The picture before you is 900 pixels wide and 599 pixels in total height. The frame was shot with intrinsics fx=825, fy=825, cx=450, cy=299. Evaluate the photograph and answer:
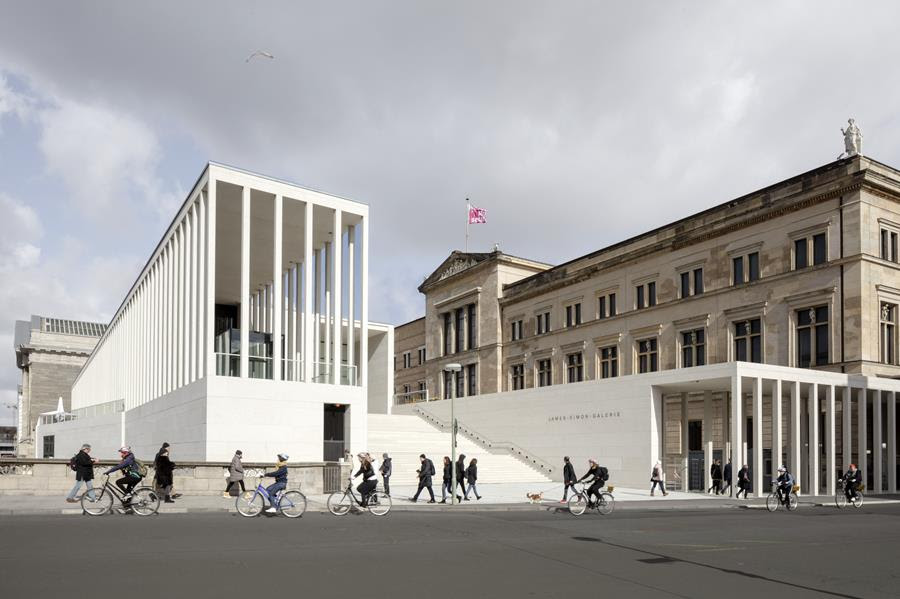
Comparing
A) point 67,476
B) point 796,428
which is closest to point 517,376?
point 796,428

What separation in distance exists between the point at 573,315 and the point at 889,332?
23.8 metres

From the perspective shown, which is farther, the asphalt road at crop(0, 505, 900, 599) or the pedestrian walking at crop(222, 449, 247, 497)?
the pedestrian walking at crop(222, 449, 247, 497)

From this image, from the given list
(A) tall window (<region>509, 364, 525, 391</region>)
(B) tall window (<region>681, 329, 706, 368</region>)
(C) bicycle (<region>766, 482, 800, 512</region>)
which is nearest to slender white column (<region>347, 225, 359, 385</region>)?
(C) bicycle (<region>766, 482, 800, 512</region>)

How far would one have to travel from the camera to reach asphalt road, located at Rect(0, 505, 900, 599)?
10883mm

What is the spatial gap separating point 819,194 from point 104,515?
3765 cm

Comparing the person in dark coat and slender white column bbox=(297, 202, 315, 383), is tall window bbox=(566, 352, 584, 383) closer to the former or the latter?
slender white column bbox=(297, 202, 315, 383)

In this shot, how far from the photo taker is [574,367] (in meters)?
61.7

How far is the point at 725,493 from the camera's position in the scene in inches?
1447

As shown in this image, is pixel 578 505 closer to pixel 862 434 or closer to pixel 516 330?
pixel 862 434

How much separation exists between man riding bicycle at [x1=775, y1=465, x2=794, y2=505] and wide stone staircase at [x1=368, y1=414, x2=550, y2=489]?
1491cm

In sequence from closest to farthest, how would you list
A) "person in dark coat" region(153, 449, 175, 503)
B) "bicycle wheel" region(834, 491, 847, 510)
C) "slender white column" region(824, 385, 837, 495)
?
1. "person in dark coat" region(153, 449, 175, 503)
2. "bicycle wheel" region(834, 491, 847, 510)
3. "slender white column" region(824, 385, 837, 495)

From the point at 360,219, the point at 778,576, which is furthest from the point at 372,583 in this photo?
the point at 360,219

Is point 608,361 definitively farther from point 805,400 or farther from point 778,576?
point 778,576

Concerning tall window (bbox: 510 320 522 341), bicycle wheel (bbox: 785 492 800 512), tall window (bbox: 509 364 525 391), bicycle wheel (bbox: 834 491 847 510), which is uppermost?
tall window (bbox: 510 320 522 341)
